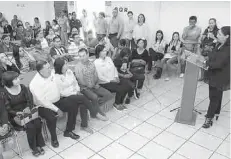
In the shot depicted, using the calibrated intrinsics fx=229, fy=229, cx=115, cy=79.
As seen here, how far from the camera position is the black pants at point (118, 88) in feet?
14.2

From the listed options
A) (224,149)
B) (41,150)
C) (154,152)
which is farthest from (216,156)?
(41,150)

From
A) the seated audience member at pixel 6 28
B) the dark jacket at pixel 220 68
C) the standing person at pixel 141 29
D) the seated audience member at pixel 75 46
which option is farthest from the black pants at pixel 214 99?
the seated audience member at pixel 6 28

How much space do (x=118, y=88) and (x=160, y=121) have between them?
38.4 inches

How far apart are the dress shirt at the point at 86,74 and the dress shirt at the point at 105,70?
19 centimetres

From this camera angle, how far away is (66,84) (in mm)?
3561

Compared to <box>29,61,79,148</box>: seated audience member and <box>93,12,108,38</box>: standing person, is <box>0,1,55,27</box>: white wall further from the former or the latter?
<box>29,61,79,148</box>: seated audience member

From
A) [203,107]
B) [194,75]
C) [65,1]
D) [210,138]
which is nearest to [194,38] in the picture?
[203,107]

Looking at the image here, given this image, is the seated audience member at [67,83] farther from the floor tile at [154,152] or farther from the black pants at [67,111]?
the floor tile at [154,152]

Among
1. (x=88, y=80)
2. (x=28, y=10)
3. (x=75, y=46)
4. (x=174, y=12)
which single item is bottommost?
(x=88, y=80)

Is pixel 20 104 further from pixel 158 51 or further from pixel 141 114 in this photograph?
pixel 158 51

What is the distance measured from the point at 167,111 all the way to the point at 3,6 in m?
9.43

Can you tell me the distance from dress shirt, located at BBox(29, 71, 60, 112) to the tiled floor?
568 mm

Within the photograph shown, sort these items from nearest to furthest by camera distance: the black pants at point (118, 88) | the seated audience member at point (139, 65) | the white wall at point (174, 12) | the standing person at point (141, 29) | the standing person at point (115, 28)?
1. the black pants at point (118, 88)
2. the seated audience member at point (139, 65)
3. the white wall at point (174, 12)
4. the standing person at point (141, 29)
5. the standing person at point (115, 28)

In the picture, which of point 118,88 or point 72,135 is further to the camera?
point 118,88
